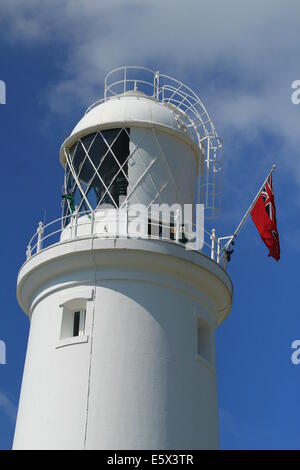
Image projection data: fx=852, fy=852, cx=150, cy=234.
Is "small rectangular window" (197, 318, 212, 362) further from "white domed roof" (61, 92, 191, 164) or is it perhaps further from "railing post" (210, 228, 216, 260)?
"white domed roof" (61, 92, 191, 164)

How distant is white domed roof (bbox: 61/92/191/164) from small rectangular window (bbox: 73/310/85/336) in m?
4.03

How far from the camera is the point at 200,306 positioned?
17141 mm

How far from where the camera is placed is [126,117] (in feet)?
59.8

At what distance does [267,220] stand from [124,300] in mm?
4241

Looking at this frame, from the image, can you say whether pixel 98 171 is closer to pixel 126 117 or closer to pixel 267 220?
pixel 126 117

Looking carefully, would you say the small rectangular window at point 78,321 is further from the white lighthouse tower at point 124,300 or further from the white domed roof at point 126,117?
the white domed roof at point 126,117

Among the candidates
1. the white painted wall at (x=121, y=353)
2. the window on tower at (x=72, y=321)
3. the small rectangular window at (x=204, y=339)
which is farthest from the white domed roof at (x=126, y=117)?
the small rectangular window at (x=204, y=339)

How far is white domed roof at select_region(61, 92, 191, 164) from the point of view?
18203 mm

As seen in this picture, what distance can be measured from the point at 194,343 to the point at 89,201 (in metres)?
3.69

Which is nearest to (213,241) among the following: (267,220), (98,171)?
(267,220)

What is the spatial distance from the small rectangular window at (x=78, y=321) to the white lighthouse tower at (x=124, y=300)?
26 millimetres
